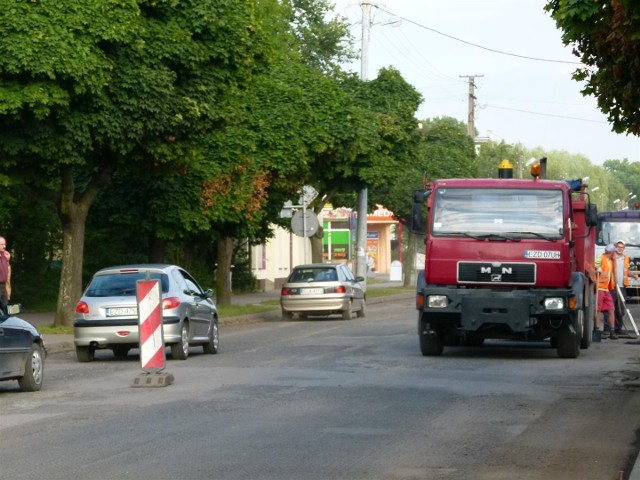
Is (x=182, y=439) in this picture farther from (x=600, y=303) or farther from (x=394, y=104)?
(x=394, y=104)

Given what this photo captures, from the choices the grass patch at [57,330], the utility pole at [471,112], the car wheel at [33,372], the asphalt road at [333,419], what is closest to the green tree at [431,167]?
the utility pole at [471,112]

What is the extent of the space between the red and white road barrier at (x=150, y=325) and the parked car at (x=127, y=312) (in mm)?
3558

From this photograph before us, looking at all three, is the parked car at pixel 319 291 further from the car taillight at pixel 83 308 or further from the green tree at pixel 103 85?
the car taillight at pixel 83 308

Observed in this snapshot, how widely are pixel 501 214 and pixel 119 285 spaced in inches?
244

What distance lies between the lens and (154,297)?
674 inches

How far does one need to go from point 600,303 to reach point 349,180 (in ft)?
72.8

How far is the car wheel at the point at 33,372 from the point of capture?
53.5 ft

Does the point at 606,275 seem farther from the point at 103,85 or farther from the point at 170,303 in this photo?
the point at 103,85

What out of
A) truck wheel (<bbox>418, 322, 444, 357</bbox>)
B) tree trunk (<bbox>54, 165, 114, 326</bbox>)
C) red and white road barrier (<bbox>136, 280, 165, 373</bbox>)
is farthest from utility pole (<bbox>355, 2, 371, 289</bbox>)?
red and white road barrier (<bbox>136, 280, 165, 373</bbox>)

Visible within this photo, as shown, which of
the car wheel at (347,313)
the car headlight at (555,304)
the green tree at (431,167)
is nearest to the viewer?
the car headlight at (555,304)

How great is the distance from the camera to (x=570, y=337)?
829 inches

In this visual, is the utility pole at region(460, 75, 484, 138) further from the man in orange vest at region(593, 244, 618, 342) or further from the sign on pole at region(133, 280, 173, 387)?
the sign on pole at region(133, 280, 173, 387)

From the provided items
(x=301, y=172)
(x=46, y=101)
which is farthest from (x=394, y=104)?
(x=46, y=101)

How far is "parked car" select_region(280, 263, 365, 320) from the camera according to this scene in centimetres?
3575
